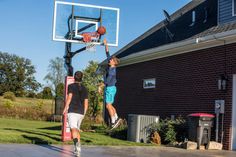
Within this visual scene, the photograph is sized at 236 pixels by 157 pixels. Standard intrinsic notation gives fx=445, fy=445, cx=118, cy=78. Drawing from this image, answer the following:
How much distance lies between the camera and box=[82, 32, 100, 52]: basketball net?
52.3ft

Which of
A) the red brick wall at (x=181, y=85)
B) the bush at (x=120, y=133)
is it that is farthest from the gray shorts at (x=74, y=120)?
the bush at (x=120, y=133)

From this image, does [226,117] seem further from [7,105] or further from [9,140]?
[7,105]

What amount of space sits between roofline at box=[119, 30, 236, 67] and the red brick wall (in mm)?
188

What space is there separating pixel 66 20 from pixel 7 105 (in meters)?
25.0

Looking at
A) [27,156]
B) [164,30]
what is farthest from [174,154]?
[164,30]

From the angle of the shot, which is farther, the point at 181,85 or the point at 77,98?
the point at 181,85

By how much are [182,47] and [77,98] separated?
8.05 meters

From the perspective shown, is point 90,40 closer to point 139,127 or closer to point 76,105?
point 139,127

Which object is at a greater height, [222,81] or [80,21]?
[80,21]

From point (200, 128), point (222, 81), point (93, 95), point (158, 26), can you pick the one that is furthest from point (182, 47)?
point (93, 95)

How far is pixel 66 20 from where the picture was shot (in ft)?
55.4

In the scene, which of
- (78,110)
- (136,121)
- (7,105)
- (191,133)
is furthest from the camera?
(7,105)

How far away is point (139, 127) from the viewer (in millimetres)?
16750

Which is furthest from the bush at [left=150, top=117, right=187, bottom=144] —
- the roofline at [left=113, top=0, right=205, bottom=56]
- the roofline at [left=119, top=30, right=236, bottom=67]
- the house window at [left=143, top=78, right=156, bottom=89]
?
Answer: the roofline at [left=113, top=0, right=205, bottom=56]
